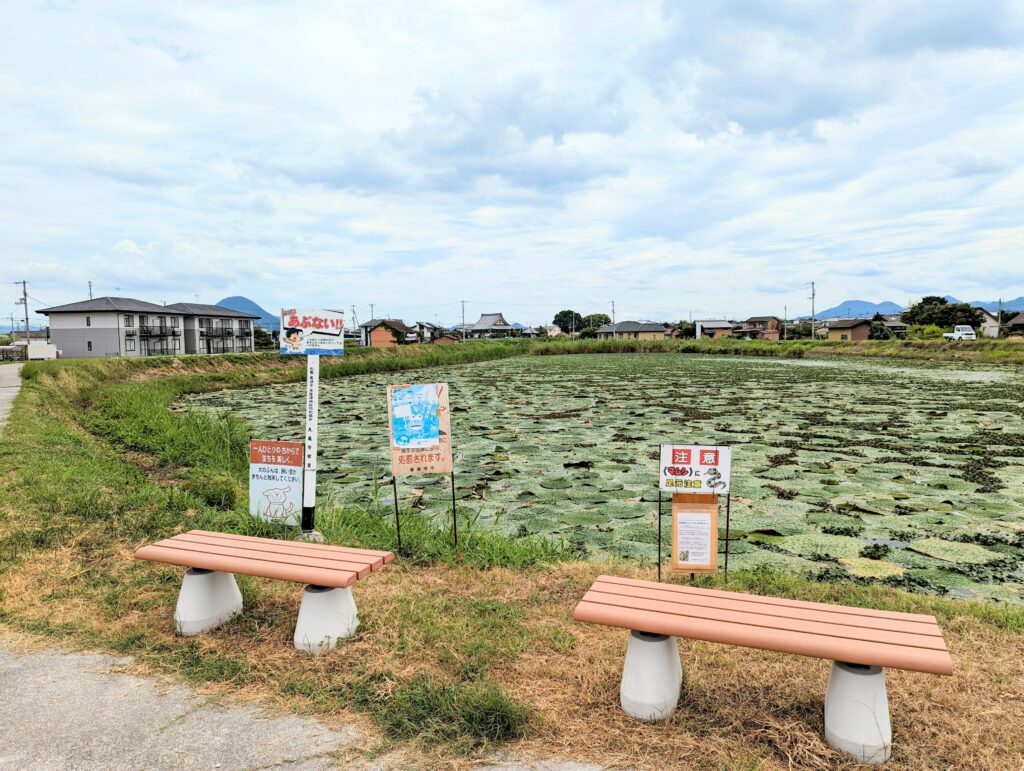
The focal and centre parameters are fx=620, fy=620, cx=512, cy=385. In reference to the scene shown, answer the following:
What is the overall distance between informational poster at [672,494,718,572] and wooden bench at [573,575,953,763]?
753mm

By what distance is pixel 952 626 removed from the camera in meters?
2.78

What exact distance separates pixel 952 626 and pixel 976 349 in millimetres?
30978

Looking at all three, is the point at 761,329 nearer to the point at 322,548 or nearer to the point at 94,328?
the point at 94,328

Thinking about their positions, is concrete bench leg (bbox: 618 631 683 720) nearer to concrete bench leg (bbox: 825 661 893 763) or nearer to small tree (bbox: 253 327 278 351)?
concrete bench leg (bbox: 825 661 893 763)

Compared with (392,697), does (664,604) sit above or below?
above

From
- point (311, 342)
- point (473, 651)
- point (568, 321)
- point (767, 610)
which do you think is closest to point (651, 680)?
point (767, 610)

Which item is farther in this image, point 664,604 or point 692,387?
point 692,387

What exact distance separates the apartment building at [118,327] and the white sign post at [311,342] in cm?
3793

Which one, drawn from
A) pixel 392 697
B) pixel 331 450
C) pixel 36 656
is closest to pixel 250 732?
pixel 392 697

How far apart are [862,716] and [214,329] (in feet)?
158

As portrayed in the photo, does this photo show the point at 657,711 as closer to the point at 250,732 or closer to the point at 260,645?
the point at 250,732

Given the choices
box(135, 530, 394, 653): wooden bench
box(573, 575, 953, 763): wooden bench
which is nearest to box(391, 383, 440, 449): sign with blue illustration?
box(135, 530, 394, 653): wooden bench

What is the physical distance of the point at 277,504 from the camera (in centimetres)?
401

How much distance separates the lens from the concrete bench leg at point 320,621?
2.61 m
